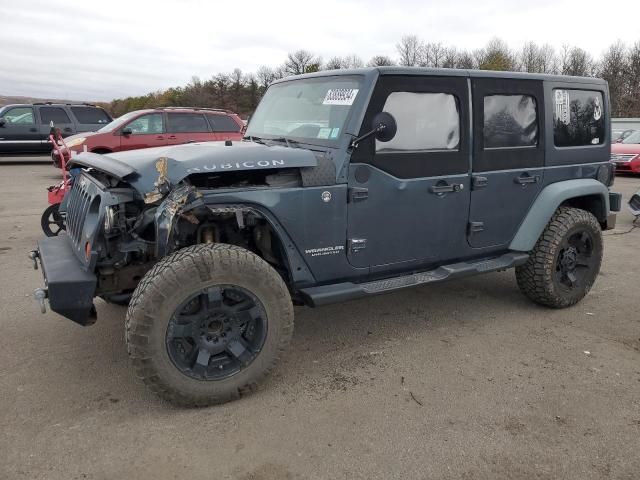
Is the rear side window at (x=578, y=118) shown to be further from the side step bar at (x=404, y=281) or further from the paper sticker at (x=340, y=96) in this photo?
the paper sticker at (x=340, y=96)

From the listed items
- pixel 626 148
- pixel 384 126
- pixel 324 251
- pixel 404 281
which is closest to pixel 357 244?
pixel 324 251

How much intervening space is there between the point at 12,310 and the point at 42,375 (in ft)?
4.31

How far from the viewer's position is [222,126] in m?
12.8

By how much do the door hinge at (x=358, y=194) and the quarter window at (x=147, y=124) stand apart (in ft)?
32.0

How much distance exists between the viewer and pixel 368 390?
129 inches

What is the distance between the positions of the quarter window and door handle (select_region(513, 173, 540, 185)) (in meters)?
9.65

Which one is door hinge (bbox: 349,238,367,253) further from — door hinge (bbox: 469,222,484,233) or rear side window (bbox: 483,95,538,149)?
rear side window (bbox: 483,95,538,149)

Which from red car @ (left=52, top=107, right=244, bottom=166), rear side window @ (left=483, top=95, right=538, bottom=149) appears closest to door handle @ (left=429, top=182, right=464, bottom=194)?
rear side window @ (left=483, top=95, right=538, bottom=149)

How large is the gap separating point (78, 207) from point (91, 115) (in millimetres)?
13243

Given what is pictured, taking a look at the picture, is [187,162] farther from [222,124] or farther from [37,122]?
[37,122]

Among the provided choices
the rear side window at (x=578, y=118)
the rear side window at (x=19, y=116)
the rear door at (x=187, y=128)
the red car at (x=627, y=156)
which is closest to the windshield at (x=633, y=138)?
the red car at (x=627, y=156)

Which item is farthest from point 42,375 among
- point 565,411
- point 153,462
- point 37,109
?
point 37,109

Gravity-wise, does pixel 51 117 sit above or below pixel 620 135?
above

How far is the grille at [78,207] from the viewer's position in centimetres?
340
